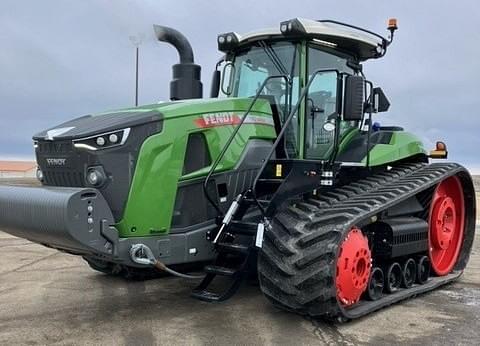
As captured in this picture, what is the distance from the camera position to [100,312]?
18.3 feet

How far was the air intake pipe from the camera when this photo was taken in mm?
6473

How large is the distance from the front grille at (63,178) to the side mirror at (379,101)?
3.17 metres

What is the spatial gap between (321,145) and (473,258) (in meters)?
5.06

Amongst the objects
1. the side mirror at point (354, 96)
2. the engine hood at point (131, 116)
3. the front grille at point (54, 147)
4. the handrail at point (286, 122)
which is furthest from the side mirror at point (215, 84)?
the front grille at point (54, 147)

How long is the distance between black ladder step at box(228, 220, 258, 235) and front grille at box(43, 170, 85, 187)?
1.41 metres

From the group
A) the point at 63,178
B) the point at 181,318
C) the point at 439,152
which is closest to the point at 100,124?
the point at 63,178

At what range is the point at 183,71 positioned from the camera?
652 cm

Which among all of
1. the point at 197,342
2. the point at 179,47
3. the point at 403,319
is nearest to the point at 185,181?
the point at 197,342

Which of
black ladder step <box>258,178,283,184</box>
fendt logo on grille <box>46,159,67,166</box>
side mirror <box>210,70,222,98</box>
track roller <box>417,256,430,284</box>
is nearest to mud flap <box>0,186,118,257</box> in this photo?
fendt logo on grille <box>46,159,67,166</box>

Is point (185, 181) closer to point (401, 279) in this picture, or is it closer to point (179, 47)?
point (179, 47)

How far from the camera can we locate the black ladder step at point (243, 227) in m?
5.30

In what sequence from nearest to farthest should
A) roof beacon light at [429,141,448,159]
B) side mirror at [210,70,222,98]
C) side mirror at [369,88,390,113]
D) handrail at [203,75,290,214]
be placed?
handrail at [203,75,290,214] < side mirror at [369,88,390,113] < side mirror at [210,70,222,98] < roof beacon light at [429,141,448,159]

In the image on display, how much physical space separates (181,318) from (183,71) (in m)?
2.71

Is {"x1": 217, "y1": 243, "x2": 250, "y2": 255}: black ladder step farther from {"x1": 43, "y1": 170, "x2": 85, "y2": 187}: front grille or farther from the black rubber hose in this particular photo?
the black rubber hose
